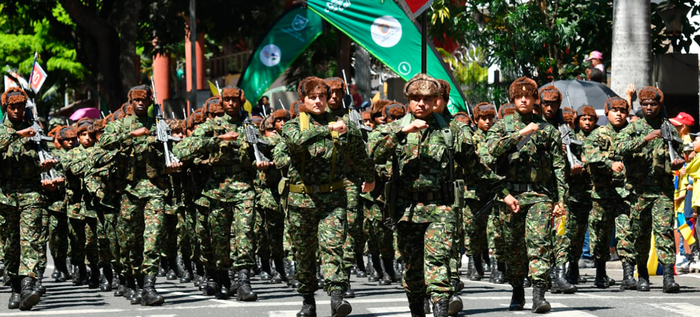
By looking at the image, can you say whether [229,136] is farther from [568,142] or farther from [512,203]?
[568,142]

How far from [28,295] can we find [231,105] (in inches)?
108

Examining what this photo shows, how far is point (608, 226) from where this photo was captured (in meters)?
13.8

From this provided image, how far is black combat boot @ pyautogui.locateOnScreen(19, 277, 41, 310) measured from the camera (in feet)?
39.2

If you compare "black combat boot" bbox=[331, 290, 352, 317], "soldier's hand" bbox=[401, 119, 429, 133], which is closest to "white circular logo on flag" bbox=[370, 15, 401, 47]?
"black combat boot" bbox=[331, 290, 352, 317]

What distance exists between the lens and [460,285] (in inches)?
493

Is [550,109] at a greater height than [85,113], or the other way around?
[85,113]

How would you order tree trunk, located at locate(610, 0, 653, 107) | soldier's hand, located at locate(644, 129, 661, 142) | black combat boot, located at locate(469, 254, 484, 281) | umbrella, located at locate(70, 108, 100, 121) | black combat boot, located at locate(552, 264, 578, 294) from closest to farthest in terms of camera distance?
1. black combat boot, located at locate(552, 264, 578, 294)
2. soldier's hand, located at locate(644, 129, 661, 142)
3. black combat boot, located at locate(469, 254, 484, 281)
4. tree trunk, located at locate(610, 0, 653, 107)
5. umbrella, located at locate(70, 108, 100, 121)

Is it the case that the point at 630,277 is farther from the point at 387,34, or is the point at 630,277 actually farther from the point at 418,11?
the point at 387,34

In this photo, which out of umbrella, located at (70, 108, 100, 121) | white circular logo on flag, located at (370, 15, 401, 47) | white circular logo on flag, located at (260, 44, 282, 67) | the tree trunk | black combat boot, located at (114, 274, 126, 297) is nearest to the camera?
black combat boot, located at (114, 274, 126, 297)

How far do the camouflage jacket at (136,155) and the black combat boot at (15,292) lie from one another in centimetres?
142

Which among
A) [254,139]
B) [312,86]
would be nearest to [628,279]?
[254,139]

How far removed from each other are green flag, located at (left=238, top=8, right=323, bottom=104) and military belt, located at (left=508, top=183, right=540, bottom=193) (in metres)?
13.0

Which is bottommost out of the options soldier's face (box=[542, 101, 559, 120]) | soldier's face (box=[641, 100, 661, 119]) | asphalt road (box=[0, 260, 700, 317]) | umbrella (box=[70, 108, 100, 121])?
asphalt road (box=[0, 260, 700, 317])

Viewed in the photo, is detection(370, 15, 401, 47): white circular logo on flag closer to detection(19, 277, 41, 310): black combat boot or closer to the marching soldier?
the marching soldier
